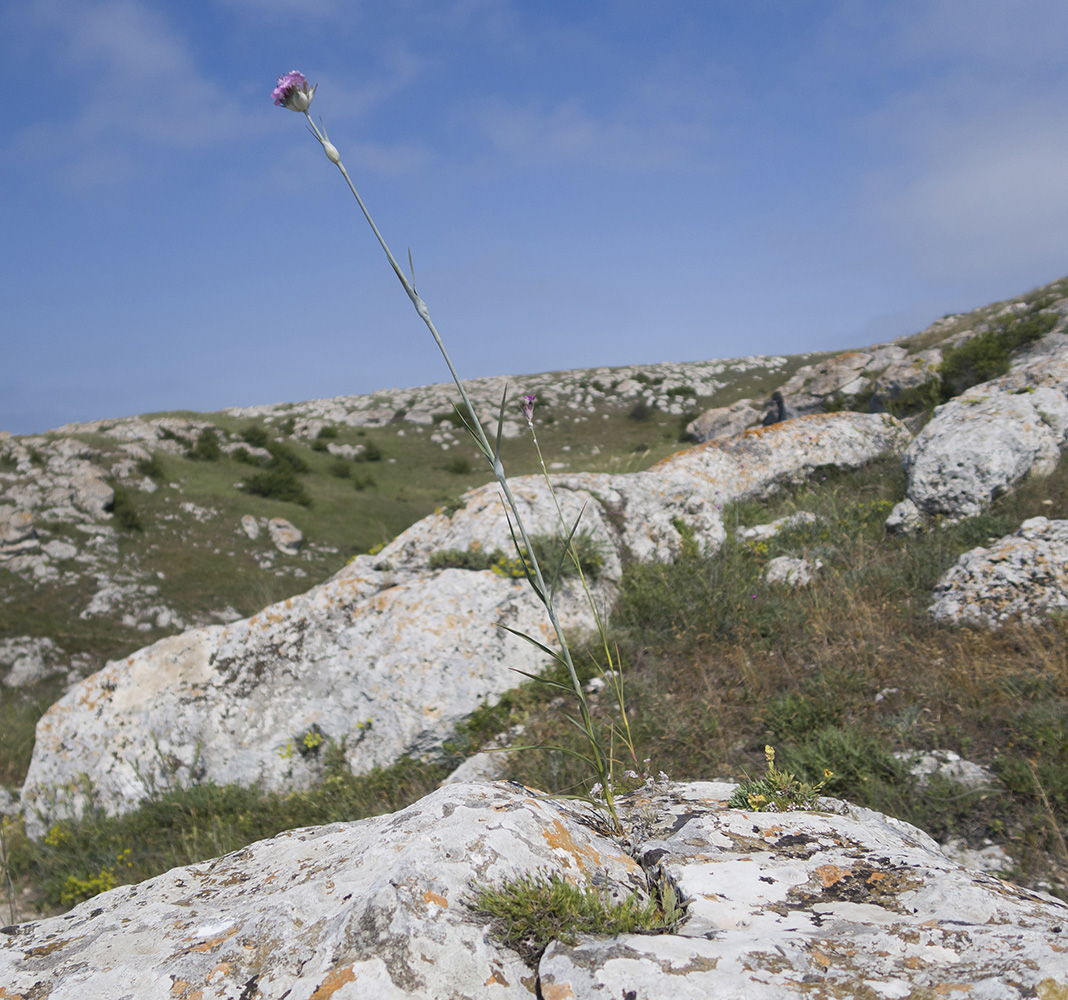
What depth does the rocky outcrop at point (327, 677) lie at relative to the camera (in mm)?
5164

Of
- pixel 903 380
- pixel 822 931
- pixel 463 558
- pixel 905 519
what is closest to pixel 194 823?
pixel 463 558

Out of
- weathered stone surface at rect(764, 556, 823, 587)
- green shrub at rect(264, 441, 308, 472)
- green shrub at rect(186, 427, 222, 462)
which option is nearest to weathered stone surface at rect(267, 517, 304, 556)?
green shrub at rect(264, 441, 308, 472)

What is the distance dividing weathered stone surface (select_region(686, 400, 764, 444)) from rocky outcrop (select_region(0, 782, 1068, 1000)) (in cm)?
2434

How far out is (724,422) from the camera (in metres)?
26.4

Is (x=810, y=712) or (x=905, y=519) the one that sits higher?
(x=905, y=519)

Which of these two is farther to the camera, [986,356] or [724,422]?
[724,422]

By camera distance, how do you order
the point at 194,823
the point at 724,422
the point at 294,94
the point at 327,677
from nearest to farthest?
the point at 294,94 < the point at 194,823 < the point at 327,677 < the point at 724,422

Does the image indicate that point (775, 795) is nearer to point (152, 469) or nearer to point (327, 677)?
point (327, 677)

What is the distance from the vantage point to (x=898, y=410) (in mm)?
11820

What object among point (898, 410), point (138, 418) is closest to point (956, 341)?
point (898, 410)

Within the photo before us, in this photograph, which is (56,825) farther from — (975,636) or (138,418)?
(138,418)

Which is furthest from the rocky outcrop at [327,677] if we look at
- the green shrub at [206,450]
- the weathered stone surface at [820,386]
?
the green shrub at [206,450]

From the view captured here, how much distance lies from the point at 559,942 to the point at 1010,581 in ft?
16.4

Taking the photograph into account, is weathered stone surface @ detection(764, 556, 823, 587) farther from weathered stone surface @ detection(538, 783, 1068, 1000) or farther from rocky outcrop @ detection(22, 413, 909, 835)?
weathered stone surface @ detection(538, 783, 1068, 1000)
